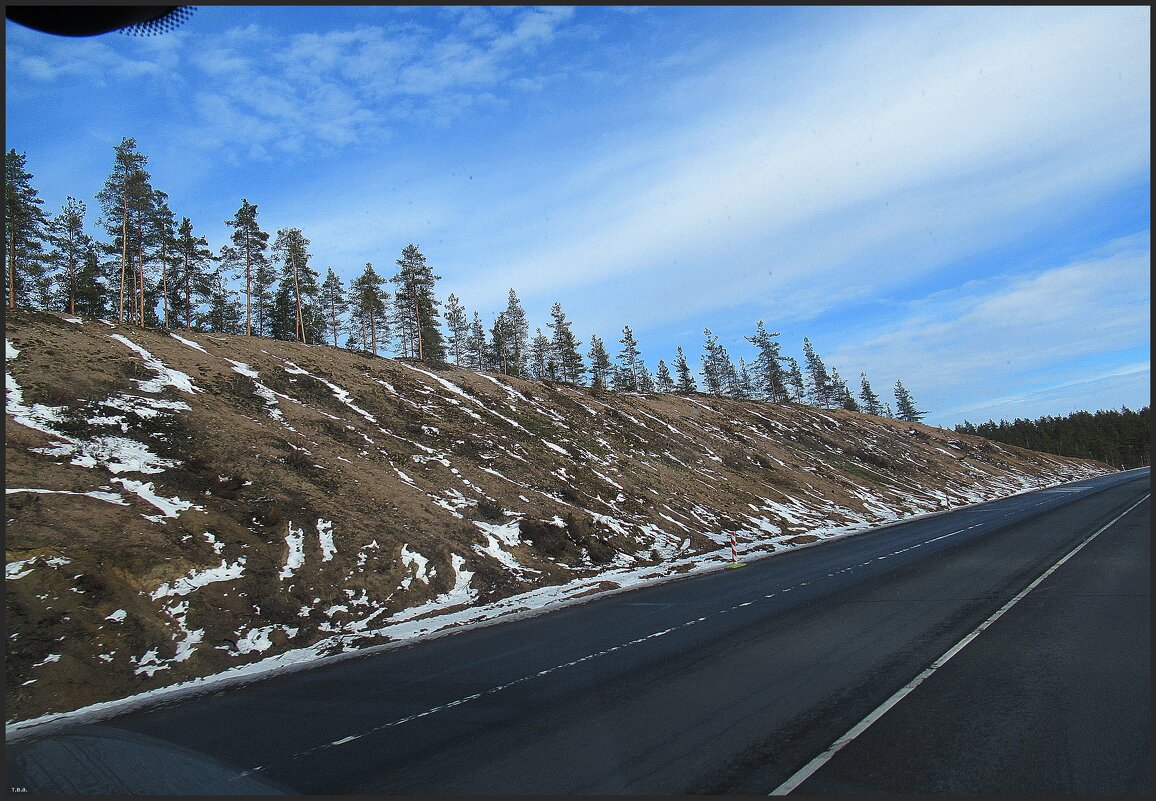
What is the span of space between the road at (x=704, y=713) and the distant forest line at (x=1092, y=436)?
169 metres

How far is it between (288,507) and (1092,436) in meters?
189

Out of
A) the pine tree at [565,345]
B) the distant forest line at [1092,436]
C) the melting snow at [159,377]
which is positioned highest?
the pine tree at [565,345]

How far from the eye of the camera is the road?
4832mm

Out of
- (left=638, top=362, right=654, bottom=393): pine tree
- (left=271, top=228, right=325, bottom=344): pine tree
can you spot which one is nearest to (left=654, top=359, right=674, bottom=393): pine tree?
(left=638, top=362, right=654, bottom=393): pine tree

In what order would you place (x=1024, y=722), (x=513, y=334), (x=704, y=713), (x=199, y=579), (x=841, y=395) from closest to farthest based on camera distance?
(x=1024, y=722) < (x=704, y=713) < (x=199, y=579) < (x=513, y=334) < (x=841, y=395)

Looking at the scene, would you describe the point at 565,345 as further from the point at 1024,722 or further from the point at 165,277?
the point at 1024,722

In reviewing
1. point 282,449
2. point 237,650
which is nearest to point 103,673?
point 237,650

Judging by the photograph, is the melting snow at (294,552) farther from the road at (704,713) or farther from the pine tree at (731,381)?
the pine tree at (731,381)

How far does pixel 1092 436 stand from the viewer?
15038 cm

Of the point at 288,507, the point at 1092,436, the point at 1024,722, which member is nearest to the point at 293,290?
the point at 288,507

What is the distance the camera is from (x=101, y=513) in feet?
43.2

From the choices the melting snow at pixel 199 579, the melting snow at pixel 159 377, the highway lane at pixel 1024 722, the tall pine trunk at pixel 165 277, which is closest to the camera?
the highway lane at pixel 1024 722

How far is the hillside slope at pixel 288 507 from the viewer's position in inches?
434

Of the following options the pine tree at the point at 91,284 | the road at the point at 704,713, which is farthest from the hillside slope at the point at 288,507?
the pine tree at the point at 91,284
